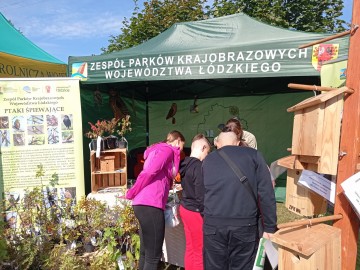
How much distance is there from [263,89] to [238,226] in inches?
179

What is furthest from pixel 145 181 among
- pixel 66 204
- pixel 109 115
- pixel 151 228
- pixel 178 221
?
pixel 109 115

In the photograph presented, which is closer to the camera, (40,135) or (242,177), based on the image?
(242,177)

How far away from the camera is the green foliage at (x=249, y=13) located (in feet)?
37.8

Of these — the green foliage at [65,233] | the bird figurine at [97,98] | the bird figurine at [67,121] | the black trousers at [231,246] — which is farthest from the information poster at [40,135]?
the black trousers at [231,246]

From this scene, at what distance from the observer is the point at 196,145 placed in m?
2.76

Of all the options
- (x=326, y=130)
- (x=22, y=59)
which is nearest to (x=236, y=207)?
(x=326, y=130)

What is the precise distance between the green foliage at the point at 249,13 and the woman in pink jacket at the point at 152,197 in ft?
33.6

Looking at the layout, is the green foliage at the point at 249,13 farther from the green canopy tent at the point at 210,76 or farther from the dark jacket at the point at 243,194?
the dark jacket at the point at 243,194

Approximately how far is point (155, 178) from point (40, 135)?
6.78ft

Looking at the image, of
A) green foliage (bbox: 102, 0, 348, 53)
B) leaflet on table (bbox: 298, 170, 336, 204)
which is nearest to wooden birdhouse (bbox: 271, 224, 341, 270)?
leaflet on table (bbox: 298, 170, 336, 204)

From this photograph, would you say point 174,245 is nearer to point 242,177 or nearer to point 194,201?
point 194,201

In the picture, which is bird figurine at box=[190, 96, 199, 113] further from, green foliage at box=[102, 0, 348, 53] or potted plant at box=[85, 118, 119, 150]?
green foliage at box=[102, 0, 348, 53]

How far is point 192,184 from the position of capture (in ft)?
8.64

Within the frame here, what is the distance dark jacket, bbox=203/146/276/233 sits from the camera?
6.94 ft
